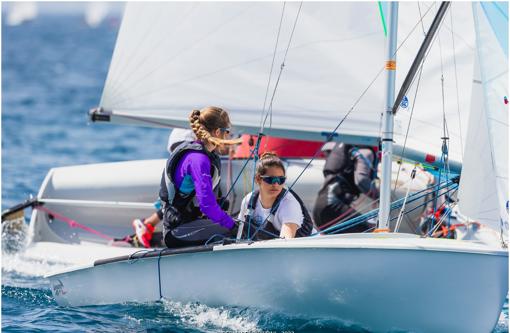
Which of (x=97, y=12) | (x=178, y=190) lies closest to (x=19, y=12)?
(x=97, y=12)

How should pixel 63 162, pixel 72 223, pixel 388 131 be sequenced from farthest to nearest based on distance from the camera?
pixel 63 162
pixel 72 223
pixel 388 131

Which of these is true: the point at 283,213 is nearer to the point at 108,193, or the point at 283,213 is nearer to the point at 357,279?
the point at 357,279

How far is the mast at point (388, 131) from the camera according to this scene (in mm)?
4086

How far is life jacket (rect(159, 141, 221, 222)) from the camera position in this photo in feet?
14.5

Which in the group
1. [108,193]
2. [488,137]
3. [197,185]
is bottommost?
[108,193]

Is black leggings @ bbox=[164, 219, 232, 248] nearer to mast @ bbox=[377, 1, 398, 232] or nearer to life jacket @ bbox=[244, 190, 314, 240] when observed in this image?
life jacket @ bbox=[244, 190, 314, 240]

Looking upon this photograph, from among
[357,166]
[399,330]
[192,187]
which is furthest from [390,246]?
[357,166]

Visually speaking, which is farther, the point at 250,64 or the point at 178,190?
the point at 250,64

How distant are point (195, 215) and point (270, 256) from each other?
71cm

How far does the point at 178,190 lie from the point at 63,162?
656 cm

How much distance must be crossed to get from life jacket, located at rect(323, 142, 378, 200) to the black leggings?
1468mm

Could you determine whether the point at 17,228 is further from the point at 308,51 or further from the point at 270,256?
the point at 270,256

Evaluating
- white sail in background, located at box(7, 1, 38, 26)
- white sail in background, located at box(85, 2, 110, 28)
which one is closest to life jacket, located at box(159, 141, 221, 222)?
white sail in background, located at box(7, 1, 38, 26)

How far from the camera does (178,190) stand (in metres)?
4.51
